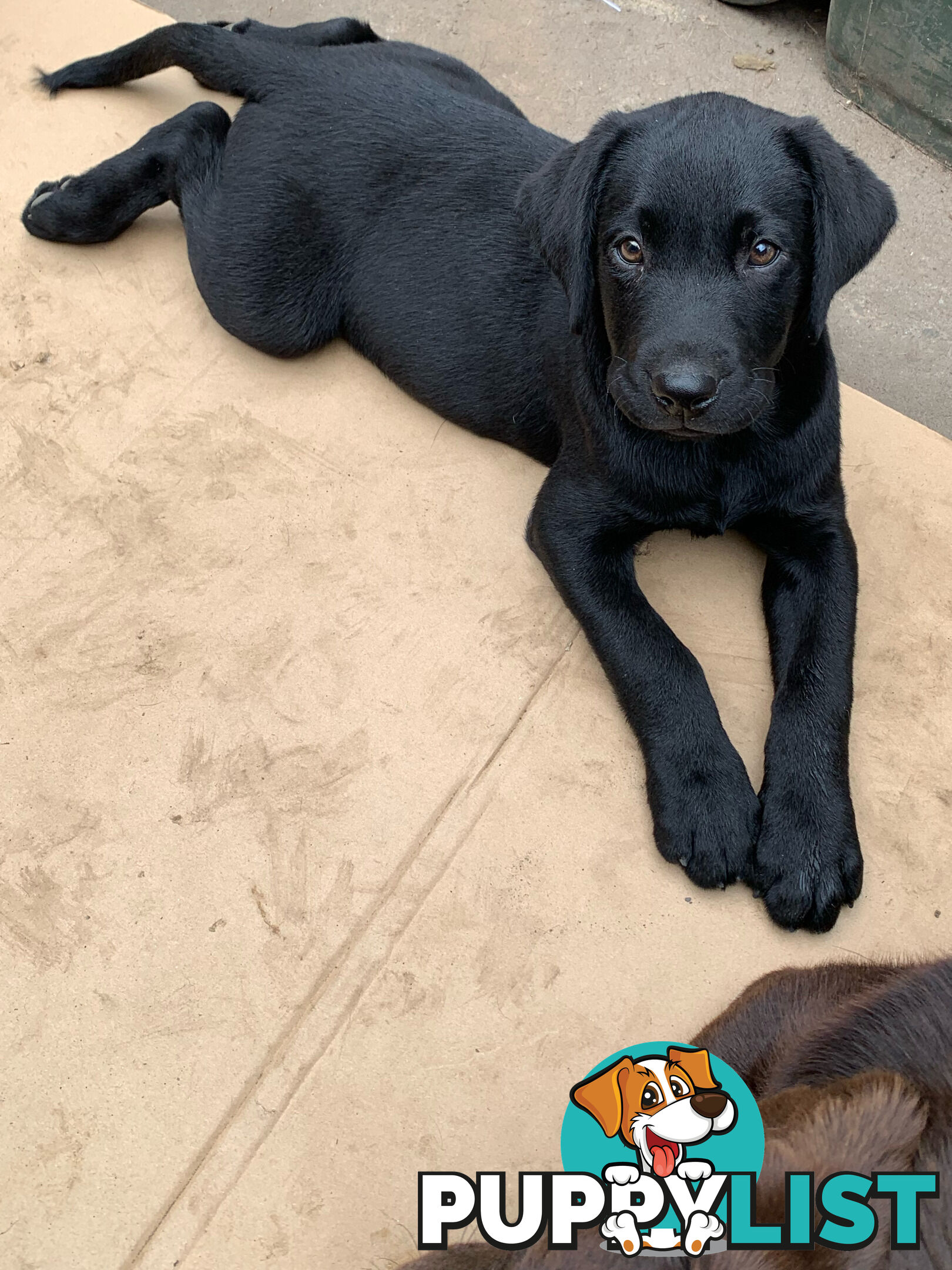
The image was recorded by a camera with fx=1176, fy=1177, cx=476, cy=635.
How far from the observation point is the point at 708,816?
2.23 m

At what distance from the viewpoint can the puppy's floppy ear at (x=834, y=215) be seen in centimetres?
211

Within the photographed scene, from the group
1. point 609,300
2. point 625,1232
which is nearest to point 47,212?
point 609,300

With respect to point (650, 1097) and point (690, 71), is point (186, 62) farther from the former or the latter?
point (650, 1097)

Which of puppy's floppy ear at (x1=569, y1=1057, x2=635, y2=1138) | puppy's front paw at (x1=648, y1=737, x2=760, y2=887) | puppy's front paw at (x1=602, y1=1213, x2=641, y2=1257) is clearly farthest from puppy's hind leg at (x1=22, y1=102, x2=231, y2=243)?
Answer: puppy's front paw at (x1=602, y1=1213, x2=641, y2=1257)

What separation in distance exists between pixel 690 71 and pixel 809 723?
288cm

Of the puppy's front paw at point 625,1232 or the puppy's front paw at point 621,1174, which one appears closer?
the puppy's front paw at point 625,1232

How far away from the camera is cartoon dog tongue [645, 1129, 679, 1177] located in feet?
5.00

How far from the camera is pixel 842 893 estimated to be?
2186 mm

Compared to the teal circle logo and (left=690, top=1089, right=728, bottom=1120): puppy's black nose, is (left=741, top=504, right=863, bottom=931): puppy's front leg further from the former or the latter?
(left=690, top=1089, right=728, bottom=1120): puppy's black nose

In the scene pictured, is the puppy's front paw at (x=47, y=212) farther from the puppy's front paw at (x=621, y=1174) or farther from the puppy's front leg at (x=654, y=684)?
the puppy's front paw at (x=621, y=1174)

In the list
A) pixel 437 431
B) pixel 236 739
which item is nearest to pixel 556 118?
pixel 437 431

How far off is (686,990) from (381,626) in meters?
1.02

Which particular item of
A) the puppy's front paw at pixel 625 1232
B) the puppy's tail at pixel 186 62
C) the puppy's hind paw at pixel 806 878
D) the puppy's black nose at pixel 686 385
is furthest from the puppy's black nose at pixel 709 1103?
the puppy's tail at pixel 186 62

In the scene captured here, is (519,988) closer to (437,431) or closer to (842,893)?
(842,893)
